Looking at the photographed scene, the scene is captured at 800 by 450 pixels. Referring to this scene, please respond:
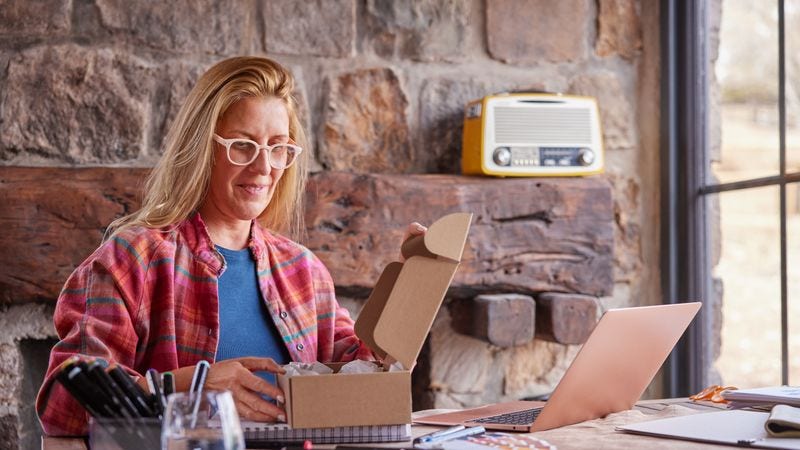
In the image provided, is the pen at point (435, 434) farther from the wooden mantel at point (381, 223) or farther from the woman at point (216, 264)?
the wooden mantel at point (381, 223)

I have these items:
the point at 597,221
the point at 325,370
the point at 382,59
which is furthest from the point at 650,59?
the point at 325,370

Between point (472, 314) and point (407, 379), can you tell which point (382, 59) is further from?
point (407, 379)

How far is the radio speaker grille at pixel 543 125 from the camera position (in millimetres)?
2432

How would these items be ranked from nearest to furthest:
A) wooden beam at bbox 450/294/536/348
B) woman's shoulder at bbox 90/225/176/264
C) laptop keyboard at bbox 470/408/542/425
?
1. laptop keyboard at bbox 470/408/542/425
2. woman's shoulder at bbox 90/225/176/264
3. wooden beam at bbox 450/294/536/348

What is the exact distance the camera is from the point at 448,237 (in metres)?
1.30

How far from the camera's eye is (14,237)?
216 cm

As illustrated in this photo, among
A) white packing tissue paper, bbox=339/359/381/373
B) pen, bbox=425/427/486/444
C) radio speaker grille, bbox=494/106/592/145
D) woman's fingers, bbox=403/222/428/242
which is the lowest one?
pen, bbox=425/427/486/444

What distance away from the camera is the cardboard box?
122cm

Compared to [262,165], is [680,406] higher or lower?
lower

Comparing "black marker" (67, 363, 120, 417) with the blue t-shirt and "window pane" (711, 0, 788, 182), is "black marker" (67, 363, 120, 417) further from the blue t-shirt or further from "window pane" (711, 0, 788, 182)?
"window pane" (711, 0, 788, 182)

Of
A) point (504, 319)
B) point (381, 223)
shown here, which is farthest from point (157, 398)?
point (504, 319)

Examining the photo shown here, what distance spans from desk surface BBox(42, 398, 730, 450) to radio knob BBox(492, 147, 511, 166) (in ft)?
3.12

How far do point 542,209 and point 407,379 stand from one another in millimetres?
1305

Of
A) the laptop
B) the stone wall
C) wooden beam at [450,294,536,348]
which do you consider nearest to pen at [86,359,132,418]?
the laptop
